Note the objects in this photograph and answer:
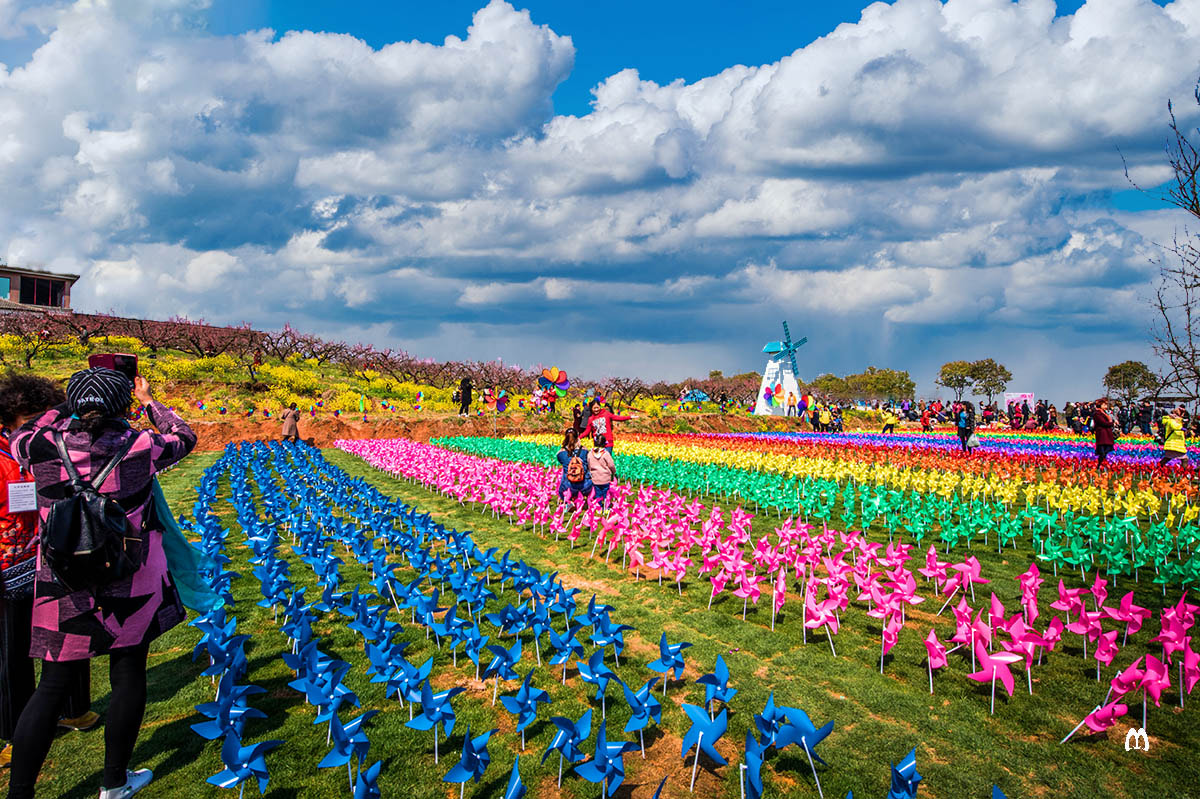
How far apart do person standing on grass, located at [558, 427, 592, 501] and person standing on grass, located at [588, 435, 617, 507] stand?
11 centimetres

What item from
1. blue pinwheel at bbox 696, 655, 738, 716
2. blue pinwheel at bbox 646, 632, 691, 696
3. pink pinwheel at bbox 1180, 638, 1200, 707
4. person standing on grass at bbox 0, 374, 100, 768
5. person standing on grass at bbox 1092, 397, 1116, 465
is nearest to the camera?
person standing on grass at bbox 0, 374, 100, 768

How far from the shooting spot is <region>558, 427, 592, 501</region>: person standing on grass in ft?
35.2

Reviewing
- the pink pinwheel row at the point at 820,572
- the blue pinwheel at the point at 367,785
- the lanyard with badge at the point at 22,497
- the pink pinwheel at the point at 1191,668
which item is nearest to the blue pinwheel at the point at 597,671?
the blue pinwheel at the point at 367,785

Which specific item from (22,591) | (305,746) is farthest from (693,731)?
(22,591)

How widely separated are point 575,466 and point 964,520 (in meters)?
6.01

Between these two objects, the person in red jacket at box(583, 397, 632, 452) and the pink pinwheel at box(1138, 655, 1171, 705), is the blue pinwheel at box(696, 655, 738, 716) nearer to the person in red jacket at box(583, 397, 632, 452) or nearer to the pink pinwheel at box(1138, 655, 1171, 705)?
the pink pinwheel at box(1138, 655, 1171, 705)

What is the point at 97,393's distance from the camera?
321 cm

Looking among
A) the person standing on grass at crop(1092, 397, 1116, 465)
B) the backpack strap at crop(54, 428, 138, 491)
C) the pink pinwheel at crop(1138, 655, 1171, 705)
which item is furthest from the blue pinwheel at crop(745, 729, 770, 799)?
the person standing on grass at crop(1092, 397, 1116, 465)

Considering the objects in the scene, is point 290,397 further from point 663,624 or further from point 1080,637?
point 1080,637

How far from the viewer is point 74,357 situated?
108 feet

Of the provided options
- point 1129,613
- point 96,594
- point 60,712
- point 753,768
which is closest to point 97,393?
point 96,594

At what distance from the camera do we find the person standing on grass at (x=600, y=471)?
10.8 meters

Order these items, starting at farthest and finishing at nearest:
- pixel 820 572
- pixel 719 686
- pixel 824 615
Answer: pixel 820 572
pixel 824 615
pixel 719 686

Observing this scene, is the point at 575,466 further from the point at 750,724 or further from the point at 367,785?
the point at 367,785
